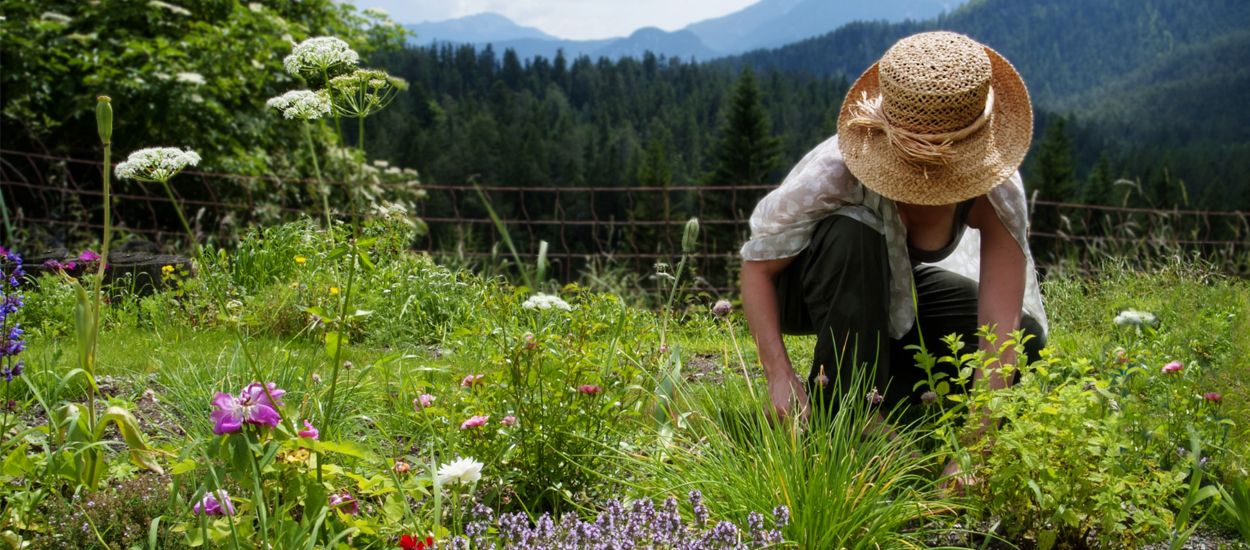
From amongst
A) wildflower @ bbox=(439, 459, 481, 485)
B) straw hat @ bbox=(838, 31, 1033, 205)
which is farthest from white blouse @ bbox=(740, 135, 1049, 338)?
wildflower @ bbox=(439, 459, 481, 485)

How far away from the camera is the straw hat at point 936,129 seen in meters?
2.34

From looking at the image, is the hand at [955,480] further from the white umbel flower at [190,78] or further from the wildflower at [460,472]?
the white umbel flower at [190,78]

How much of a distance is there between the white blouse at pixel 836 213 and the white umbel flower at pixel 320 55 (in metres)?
1.30

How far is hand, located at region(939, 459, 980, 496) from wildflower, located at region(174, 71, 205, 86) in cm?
1095

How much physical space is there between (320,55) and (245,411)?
0.59m

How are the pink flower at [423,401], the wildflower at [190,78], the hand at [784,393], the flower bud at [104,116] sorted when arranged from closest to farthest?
the flower bud at [104,116] < the pink flower at [423,401] < the hand at [784,393] < the wildflower at [190,78]

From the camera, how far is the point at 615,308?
13.4 ft

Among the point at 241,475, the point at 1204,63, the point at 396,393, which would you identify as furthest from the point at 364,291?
the point at 1204,63

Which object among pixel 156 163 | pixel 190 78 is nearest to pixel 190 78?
pixel 190 78

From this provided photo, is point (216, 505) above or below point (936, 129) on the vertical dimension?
below

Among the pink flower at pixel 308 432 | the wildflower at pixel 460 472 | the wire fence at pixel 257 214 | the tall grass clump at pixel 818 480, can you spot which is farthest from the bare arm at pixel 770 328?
the wire fence at pixel 257 214

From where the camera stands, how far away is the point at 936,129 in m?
2.38

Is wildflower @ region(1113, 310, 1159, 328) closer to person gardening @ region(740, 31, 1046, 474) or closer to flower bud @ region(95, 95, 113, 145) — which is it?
person gardening @ region(740, 31, 1046, 474)

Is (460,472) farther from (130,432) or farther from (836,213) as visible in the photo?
(836,213)
